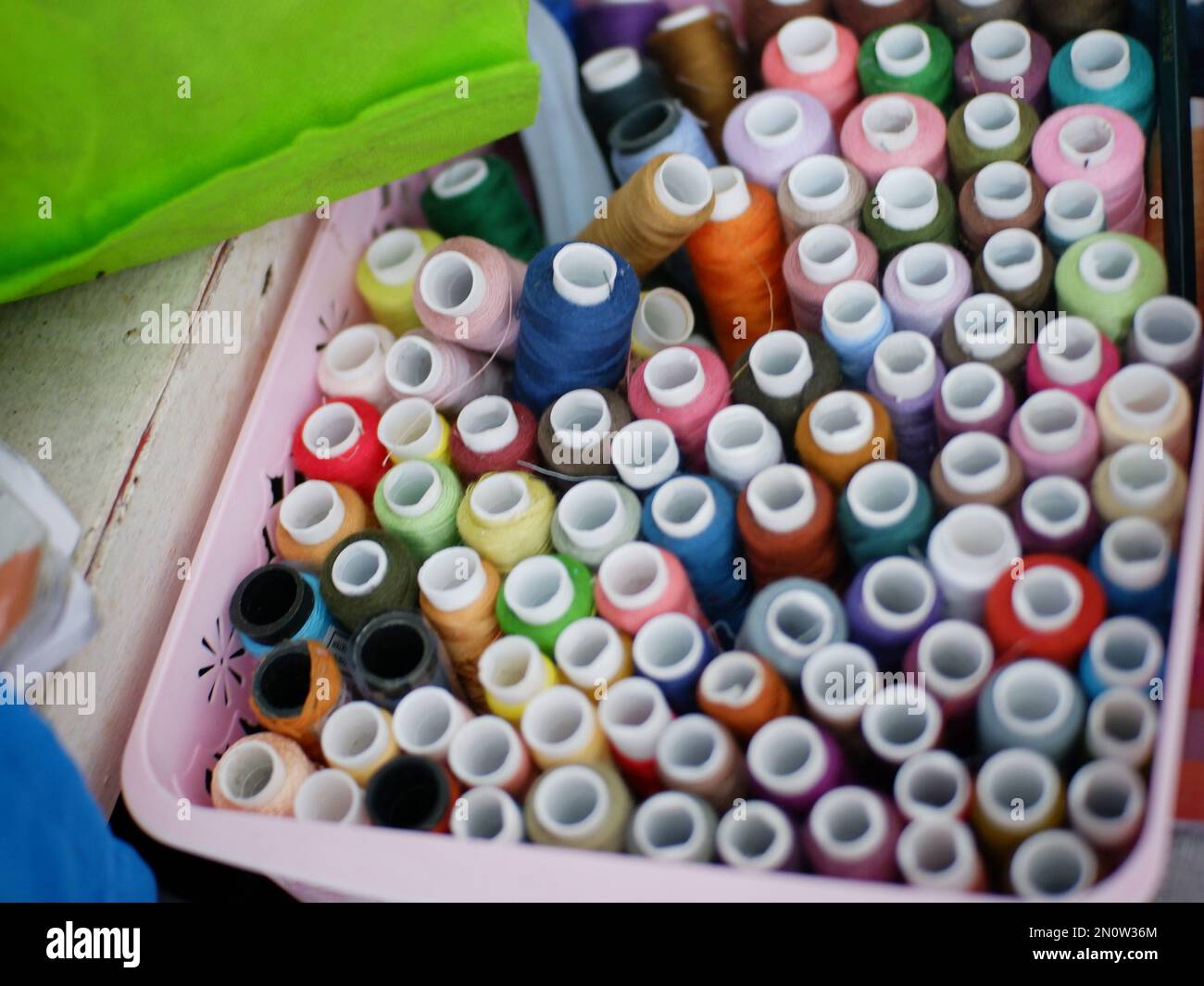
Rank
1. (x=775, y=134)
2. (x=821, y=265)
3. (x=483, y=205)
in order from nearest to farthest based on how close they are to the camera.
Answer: (x=821, y=265) < (x=775, y=134) < (x=483, y=205)

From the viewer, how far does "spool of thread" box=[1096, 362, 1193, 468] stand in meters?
0.75

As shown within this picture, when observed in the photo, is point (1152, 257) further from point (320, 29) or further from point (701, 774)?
point (320, 29)

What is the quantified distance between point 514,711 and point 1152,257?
0.55m

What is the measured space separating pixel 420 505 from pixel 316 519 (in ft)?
0.33

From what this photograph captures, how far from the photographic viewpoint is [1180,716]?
67 centimetres

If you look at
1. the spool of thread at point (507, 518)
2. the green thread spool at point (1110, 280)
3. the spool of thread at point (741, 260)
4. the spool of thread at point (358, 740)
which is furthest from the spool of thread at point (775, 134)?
the spool of thread at point (358, 740)

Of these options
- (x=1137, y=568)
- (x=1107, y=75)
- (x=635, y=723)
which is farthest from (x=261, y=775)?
(x=1107, y=75)

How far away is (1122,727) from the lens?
0.69 metres

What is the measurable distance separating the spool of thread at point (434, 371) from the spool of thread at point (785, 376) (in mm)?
222

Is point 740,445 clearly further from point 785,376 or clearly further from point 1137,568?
point 1137,568

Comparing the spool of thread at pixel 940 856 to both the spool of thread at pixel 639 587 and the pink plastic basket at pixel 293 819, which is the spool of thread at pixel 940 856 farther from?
the spool of thread at pixel 639 587

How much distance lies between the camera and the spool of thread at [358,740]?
78 centimetres

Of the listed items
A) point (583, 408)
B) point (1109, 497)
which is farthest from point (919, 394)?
point (583, 408)
